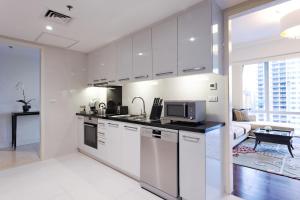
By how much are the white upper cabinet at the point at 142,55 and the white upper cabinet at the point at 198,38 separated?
58 centimetres

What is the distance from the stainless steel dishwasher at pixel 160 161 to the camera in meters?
1.99

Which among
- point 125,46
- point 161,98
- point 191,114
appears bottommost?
point 191,114

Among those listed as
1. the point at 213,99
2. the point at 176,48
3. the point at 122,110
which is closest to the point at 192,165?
the point at 213,99

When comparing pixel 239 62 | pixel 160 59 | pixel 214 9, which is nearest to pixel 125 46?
pixel 160 59

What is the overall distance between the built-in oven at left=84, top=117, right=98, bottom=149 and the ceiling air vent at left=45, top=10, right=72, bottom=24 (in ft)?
5.95

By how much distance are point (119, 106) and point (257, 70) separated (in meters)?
5.24

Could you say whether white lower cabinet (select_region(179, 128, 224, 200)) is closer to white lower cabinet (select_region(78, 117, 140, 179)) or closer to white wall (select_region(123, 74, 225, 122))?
white wall (select_region(123, 74, 225, 122))

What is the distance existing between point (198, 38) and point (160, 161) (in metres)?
1.62

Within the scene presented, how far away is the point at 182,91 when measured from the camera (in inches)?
105

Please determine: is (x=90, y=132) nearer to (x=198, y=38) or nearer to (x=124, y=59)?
(x=124, y=59)

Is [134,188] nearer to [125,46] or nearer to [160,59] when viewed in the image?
[160,59]

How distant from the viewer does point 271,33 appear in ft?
14.4

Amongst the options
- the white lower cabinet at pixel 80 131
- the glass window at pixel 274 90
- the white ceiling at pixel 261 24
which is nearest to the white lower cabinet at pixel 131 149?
the white lower cabinet at pixel 80 131

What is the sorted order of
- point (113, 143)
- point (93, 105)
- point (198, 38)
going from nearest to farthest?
point (198, 38), point (113, 143), point (93, 105)
